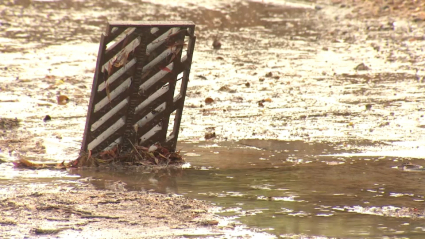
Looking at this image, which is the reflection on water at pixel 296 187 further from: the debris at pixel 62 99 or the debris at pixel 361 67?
the debris at pixel 361 67

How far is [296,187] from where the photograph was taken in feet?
17.5

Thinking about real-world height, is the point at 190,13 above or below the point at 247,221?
above

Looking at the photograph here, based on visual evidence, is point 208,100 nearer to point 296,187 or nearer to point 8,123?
point 8,123

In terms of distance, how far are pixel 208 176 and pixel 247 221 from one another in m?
1.23

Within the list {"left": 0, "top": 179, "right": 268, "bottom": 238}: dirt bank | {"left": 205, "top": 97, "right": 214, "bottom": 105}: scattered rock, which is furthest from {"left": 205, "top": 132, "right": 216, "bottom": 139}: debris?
{"left": 0, "top": 179, "right": 268, "bottom": 238}: dirt bank

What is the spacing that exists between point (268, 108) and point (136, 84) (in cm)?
295

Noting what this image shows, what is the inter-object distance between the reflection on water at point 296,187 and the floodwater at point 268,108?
2 cm

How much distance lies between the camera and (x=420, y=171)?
588 cm

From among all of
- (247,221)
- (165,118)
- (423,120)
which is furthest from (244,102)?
(247,221)

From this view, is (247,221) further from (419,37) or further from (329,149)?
(419,37)

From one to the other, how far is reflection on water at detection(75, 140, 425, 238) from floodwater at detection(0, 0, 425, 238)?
0.05ft

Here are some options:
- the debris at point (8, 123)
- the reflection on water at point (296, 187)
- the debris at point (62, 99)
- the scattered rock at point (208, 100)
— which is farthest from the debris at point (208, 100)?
the debris at point (8, 123)

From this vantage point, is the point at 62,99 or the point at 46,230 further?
the point at 62,99

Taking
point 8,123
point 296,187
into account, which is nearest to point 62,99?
point 8,123
